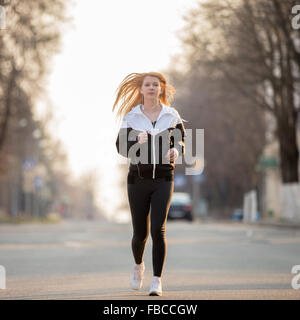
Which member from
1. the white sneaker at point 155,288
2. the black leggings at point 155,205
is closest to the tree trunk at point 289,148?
the black leggings at point 155,205

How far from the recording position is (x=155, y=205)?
844 cm

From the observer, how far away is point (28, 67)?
126 feet

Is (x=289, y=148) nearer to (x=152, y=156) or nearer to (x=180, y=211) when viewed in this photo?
(x=180, y=211)

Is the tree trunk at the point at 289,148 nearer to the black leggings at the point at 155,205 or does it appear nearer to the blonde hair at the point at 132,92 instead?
the blonde hair at the point at 132,92

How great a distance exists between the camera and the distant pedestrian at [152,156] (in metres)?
8.44

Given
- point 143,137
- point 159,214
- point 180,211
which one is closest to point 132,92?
point 143,137

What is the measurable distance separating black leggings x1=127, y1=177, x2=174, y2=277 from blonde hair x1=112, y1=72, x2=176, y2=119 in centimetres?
76

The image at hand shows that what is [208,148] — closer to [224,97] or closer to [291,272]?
[224,97]

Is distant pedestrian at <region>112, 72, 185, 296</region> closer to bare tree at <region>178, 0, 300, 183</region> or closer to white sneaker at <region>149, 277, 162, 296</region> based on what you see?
white sneaker at <region>149, 277, 162, 296</region>

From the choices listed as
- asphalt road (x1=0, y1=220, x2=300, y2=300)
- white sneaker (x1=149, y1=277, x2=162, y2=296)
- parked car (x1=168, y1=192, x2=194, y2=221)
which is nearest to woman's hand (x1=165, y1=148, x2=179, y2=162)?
white sneaker (x1=149, y1=277, x2=162, y2=296)

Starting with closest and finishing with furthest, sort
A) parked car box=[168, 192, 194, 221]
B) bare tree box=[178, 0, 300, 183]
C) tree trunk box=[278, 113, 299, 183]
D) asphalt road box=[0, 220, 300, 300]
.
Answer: asphalt road box=[0, 220, 300, 300]
bare tree box=[178, 0, 300, 183]
tree trunk box=[278, 113, 299, 183]
parked car box=[168, 192, 194, 221]

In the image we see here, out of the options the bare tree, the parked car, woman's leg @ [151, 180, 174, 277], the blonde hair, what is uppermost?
the bare tree

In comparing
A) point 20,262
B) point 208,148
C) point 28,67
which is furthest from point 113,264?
point 208,148

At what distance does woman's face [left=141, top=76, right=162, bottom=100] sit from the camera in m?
8.55
